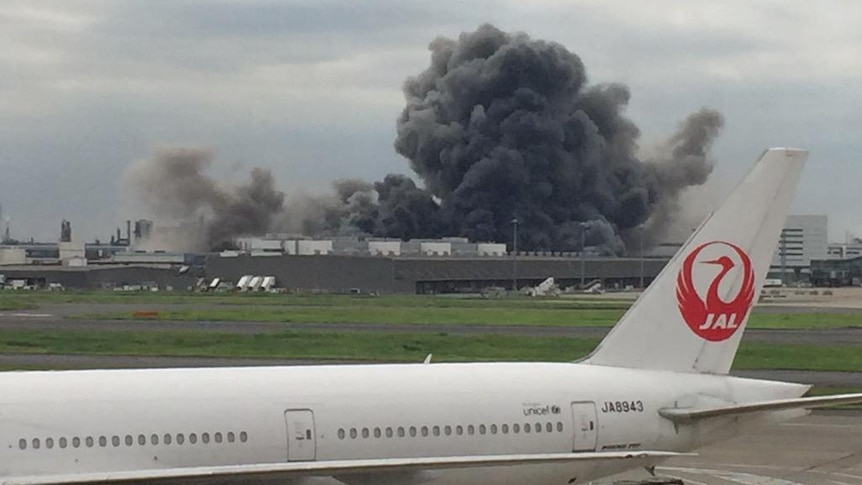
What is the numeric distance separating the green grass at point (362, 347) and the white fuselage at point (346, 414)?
32.9 m

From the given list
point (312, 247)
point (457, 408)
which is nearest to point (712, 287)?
point (457, 408)

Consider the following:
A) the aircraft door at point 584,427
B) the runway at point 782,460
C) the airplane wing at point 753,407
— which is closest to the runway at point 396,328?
the runway at point 782,460

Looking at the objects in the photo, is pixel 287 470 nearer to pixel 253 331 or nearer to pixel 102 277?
pixel 253 331

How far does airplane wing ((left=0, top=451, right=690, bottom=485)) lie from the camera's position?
1791 centimetres

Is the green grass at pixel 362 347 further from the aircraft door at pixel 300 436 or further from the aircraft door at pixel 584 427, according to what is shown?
the aircraft door at pixel 300 436

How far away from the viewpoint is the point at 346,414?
2058cm

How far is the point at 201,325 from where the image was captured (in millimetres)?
77938

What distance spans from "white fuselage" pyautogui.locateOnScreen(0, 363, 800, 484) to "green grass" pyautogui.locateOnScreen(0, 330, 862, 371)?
32890 mm

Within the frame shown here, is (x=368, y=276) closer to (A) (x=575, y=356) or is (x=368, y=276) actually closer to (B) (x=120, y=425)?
(A) (x=575, y=356)

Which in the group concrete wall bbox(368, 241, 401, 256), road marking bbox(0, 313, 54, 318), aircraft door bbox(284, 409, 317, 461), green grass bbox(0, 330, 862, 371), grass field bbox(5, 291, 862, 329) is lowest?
grass field bbox(5, 291, 862, 329)

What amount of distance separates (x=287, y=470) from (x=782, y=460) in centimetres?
1678

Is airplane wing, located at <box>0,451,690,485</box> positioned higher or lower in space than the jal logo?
lower

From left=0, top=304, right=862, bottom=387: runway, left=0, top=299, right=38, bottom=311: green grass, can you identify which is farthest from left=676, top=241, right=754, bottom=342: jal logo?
left=0, top=299, right=38, bottom=311: green grass

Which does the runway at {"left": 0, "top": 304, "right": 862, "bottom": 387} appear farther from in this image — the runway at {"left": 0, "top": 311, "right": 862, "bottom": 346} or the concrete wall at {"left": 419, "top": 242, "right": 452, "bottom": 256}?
the concrete wall at {"left": 419, "top": 242, "right": 452, "bottom": 256}
